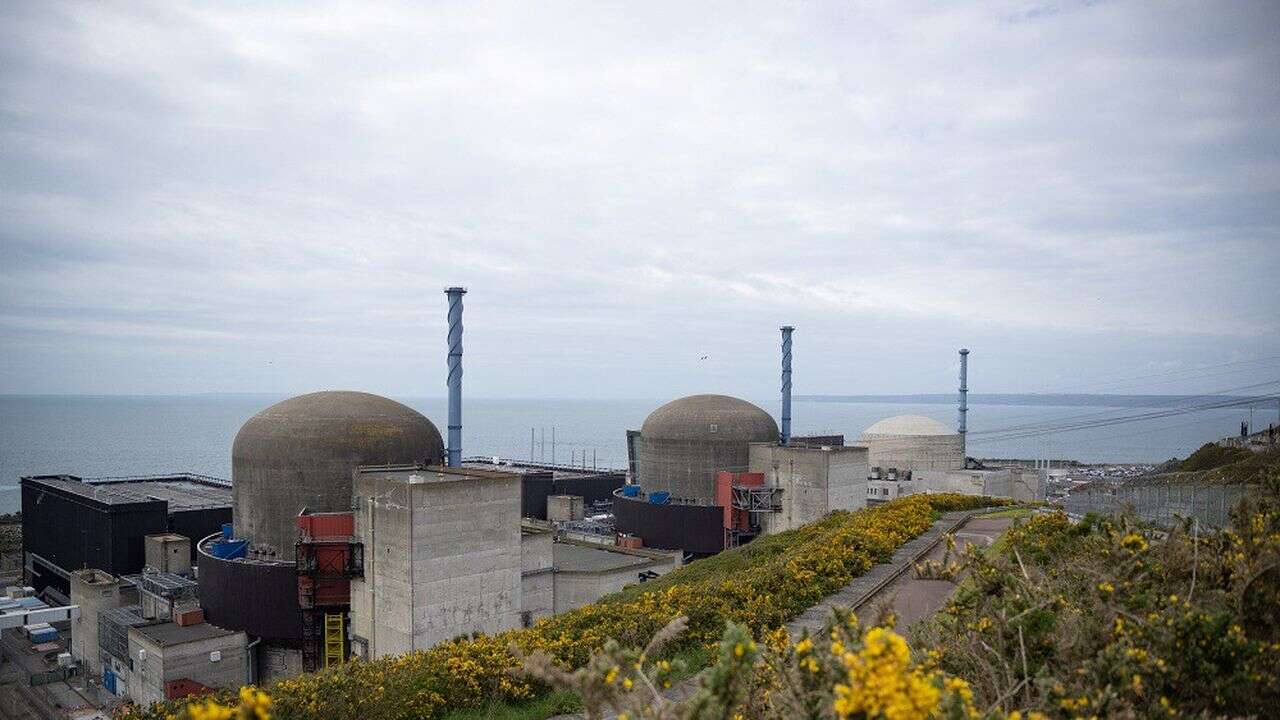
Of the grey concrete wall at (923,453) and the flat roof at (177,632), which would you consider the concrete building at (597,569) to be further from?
the grey concrete wall at (923,453)

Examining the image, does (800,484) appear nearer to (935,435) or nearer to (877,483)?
(877,483)

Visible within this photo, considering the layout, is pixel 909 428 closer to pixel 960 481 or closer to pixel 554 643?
pixel 960 481

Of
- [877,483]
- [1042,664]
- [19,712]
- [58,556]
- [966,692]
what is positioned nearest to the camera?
[966,692]

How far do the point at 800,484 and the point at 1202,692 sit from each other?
33634 mm

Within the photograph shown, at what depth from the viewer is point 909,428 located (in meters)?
64.1

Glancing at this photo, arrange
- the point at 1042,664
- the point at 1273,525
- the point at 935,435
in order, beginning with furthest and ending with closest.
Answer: the point at 935,435 < the point at 1273,525 < the point at 1042,664

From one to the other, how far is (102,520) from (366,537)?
23518 millimetres

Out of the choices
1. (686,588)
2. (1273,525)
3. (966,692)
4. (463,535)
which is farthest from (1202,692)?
(463,535)

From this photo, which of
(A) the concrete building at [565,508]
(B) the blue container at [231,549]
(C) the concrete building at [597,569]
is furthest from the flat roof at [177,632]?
(A) the concrete building at [565,508]

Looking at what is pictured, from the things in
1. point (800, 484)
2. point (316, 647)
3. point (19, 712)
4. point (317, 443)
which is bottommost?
point (19, 712)

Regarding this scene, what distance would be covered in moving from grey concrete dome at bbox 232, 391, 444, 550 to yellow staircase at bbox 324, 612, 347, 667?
3.75m

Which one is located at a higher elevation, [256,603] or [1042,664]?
[1042,664]

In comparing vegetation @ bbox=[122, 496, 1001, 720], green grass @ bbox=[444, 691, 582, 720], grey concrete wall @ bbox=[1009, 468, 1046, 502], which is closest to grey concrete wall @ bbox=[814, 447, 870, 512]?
vegetation @ bbox=[122, 496, 1001, 720]

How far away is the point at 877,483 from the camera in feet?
186
